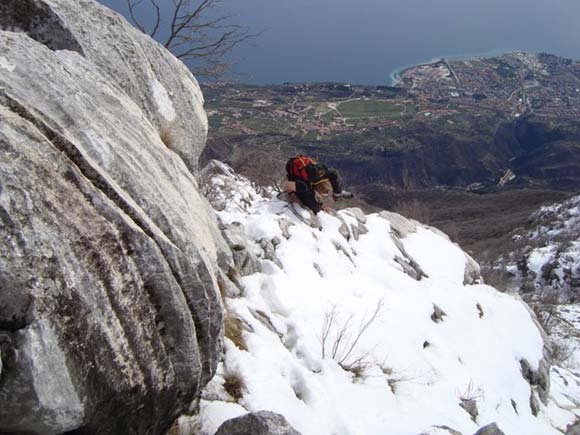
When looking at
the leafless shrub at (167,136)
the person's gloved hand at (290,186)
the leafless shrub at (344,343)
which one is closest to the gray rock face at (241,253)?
the leafless shrub at (344,343)

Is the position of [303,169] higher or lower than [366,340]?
higher

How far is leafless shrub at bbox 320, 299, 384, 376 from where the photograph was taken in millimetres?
6145

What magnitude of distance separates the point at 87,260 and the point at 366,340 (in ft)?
17.2

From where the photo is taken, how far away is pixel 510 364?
30.4 ft

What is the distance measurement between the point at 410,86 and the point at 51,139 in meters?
146

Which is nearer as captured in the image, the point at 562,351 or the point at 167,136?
the point at 167,136

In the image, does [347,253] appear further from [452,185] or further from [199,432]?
[452,185]

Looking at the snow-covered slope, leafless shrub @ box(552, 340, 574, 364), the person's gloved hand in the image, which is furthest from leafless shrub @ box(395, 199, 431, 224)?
the person's gloved hand

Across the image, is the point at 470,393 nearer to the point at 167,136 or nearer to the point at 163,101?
the point at 167,136

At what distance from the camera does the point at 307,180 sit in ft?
34.0

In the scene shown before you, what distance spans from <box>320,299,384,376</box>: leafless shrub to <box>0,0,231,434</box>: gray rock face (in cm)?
260

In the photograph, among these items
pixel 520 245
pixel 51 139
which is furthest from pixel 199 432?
pixel 520 245

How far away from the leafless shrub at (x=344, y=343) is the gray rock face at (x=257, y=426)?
8.00 feet

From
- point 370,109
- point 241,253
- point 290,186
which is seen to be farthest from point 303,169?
point 370,109
